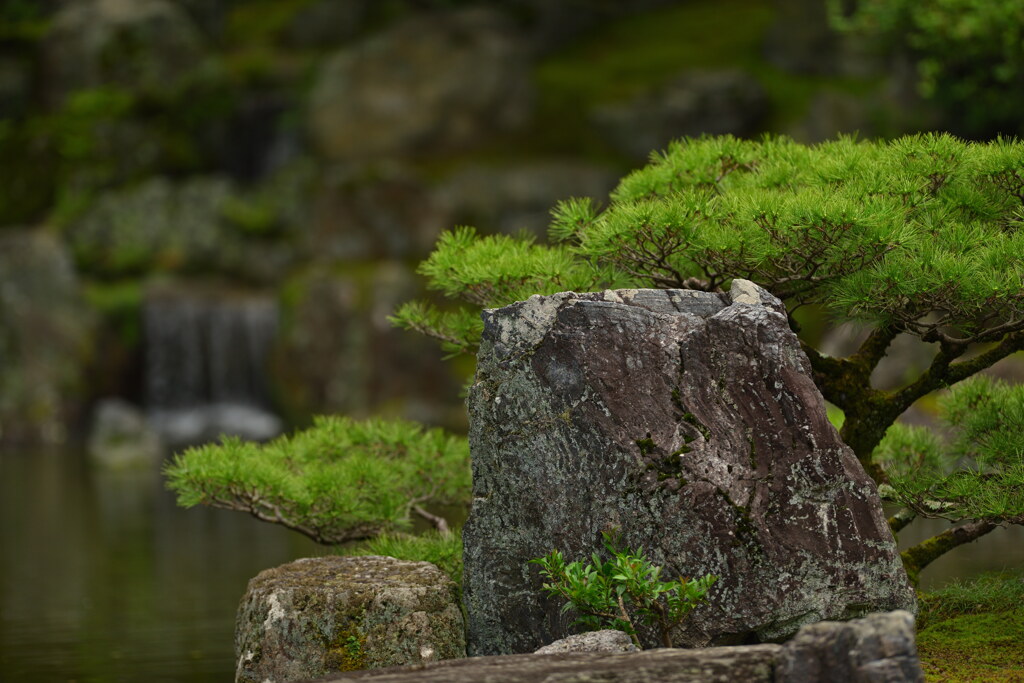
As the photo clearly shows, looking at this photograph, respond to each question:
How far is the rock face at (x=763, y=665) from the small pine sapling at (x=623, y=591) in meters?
0.88

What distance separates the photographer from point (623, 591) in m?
6.99

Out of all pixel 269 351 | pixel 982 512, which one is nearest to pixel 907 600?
pixel 982 512

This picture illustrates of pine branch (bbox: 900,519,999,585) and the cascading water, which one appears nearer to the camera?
pine branch (bbox: 900,519,999,585)

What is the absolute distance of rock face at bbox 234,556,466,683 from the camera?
7.83 m

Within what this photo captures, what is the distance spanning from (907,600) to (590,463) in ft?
6.88

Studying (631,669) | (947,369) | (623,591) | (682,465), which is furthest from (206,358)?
(631,669)

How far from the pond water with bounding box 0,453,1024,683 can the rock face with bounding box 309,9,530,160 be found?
17.9 m

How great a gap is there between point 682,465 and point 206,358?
33.1 meters

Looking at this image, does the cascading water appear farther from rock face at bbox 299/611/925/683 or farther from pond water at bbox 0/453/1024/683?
rock face at bbox 299/611/925/683

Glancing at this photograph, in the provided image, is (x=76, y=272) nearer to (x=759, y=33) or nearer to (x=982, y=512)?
(x=759, y=33)

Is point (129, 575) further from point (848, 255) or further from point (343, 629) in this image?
point (848, 255)

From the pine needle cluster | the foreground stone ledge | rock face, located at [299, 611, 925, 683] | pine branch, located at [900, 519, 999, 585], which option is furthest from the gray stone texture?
the pine needle cluster

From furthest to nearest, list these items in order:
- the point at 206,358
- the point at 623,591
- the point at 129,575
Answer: the point at 206,358 → the point at 129,575 → the point at 623,591

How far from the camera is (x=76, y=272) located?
39.6 metres
